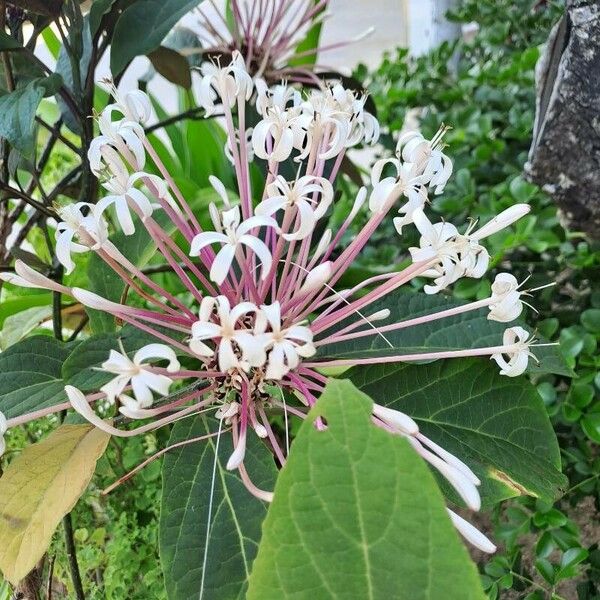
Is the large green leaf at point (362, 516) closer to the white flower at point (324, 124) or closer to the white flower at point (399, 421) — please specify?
the white flower at point (399, 421)

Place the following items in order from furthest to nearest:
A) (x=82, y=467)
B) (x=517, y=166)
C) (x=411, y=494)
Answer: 1. (x=517, y=166)
2. (x=82, y=467)
3. (x=411, y=494)

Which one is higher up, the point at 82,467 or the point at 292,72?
the point at 292,72

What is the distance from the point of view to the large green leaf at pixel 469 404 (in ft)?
1.16

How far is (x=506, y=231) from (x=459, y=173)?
0.10 m

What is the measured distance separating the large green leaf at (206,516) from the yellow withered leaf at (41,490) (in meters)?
0.04

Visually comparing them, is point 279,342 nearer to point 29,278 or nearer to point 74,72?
point 29,278

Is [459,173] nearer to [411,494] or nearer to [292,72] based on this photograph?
[292,72]

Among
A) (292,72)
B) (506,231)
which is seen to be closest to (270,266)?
(506,231)

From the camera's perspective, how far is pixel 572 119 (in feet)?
1.45

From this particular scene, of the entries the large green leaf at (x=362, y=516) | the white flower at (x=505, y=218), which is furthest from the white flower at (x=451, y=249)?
the large green leaf at (x=362, y=516)

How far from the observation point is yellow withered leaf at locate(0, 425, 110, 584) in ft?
0.90

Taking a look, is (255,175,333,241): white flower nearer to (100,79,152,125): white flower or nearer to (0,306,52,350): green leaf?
(100,79,152,125): white flower

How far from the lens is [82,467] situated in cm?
29

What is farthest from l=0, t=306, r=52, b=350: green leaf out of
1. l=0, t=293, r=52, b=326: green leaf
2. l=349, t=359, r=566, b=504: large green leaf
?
l=349, t=359, r=566, b=504: large green leaf
